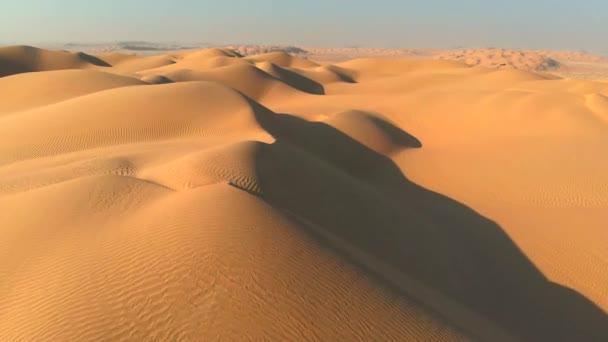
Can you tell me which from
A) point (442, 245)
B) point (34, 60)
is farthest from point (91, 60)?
point (442, 245)

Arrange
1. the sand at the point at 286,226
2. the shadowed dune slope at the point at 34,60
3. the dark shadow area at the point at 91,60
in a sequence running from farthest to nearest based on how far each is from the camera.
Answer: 1. the dark shadow area at the point at 91,60
2. the shadowed dune slope at the point at 34,60
3. the sand at the point at 286,226

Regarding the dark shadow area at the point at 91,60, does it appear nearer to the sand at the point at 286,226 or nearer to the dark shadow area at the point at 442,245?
the sand at the point at 286,226

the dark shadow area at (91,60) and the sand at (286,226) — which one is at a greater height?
the sand at (286,226)

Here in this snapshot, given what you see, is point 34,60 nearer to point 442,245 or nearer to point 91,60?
point 91,60

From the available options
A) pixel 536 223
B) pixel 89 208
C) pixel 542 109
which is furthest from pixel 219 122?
pixel 542 109

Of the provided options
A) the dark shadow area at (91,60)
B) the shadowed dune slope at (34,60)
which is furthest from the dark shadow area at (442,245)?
the dark shadow area at (91,60)

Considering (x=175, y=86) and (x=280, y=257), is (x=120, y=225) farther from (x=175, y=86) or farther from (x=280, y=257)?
(x=175, y=86)

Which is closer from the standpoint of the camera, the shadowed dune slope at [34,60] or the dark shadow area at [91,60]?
the shadowed dune slope at [34,60]
